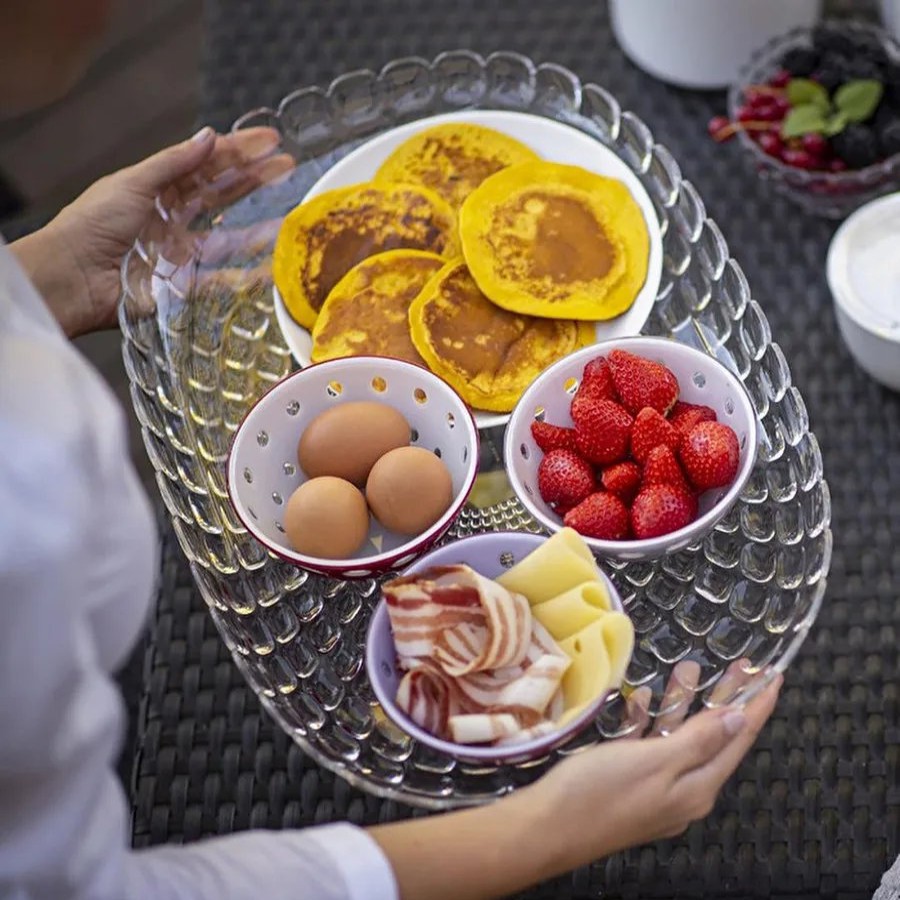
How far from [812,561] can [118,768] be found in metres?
0.76

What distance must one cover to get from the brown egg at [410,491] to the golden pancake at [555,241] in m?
0.18

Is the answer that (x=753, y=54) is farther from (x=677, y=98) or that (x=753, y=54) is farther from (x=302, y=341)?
(x=302, y=341)

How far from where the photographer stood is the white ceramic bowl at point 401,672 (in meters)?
0.71

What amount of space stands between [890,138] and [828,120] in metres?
0.06

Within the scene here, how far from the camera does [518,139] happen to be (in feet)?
3.43

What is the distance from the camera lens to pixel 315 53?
126 centimetres

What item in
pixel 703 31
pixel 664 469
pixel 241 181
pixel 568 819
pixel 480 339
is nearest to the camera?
pixel 568 819

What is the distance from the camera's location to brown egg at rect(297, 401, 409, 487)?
0.85m

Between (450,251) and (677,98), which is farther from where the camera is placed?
(677,98)

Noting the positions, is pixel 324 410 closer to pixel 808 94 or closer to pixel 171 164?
pixel 171 164

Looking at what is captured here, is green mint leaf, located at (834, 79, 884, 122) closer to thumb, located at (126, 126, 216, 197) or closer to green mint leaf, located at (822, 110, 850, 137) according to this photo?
green mint leaf, located at (822, 110, 850, 137)

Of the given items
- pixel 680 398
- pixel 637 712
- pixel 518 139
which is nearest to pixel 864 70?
pixel 518 139

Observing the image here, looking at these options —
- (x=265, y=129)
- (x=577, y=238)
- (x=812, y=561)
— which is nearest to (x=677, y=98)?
(x=577, y=238)

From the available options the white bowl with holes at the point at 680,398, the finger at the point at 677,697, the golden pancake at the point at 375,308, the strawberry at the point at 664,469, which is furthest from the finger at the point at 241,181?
the finger at the point at 677,697
